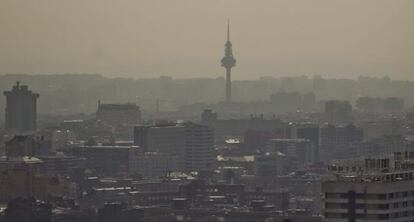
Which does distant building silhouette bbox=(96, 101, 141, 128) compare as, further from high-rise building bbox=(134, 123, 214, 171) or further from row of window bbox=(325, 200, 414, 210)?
row of window bbox=(325, 200, 414, 210)

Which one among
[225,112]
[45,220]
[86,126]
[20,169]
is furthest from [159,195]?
[225,112]

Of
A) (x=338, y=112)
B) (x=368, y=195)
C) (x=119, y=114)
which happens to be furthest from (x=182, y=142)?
(x=368, y=195)

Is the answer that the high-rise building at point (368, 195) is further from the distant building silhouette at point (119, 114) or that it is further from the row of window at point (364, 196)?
the distant building silhouette at point (119, 114)

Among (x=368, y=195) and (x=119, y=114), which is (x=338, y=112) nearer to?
(x=119, y=114)

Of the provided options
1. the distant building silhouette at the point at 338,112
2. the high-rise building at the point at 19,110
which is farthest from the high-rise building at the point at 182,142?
the distant building silhouette at the point at 338,112

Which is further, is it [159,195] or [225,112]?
[225,112]

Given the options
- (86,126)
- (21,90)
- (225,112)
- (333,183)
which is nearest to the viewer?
(333,183)

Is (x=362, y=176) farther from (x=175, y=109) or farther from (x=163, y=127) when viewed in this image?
(x=175, y=109)

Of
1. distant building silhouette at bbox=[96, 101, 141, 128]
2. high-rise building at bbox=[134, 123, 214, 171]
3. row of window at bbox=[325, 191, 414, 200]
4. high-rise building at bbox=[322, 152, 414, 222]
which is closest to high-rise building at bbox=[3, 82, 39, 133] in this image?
high-rise building at bbox=[134, 123, 214, 171]

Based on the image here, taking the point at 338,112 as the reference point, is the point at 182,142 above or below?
below
